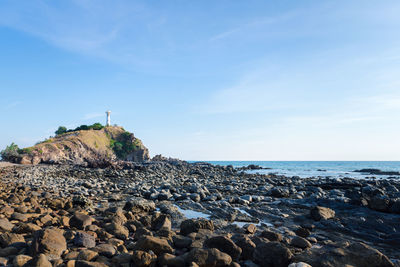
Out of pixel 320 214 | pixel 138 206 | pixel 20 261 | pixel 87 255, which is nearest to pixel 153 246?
pixel 87 255

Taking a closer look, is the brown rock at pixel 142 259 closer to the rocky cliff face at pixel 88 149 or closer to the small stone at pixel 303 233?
the small stone at pixel 303 233

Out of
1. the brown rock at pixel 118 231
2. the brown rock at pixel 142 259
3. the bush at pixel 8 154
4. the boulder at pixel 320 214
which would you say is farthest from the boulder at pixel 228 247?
the bush at pixel 8 154

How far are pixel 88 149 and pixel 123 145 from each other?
12708 mm

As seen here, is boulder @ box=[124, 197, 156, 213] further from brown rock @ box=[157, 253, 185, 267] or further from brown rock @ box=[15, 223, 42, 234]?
brown rock @ box=[157, 253, 185, 267]

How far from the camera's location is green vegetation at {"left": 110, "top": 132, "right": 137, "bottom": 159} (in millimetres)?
50703

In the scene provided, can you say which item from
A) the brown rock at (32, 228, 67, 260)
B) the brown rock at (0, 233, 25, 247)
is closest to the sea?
the brown rock at (32, 228, 67, 260)

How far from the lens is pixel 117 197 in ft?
26.0

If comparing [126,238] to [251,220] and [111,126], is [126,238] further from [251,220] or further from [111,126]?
[111,126]

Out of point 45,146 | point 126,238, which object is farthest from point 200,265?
point 45,146

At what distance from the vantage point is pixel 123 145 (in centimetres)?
5241

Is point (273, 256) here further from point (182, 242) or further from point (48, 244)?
point (48, 244)

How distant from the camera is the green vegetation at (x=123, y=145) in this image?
50703 mm

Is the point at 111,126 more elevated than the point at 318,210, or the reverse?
the point at 111,126

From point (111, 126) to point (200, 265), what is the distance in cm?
5580
